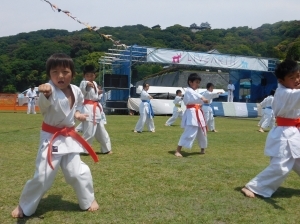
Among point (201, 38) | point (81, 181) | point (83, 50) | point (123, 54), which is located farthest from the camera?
point (201, 38)

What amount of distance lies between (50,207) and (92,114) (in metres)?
3.68

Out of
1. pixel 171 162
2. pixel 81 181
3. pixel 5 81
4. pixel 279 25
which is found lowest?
pixel 5 81

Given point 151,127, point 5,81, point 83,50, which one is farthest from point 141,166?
point 5,81

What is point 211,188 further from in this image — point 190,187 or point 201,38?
point 201,38

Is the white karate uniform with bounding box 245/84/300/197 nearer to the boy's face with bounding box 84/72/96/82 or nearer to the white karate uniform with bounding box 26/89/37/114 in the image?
the boy's face with bounding box 84/72/96/82

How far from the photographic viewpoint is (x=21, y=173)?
5512mm

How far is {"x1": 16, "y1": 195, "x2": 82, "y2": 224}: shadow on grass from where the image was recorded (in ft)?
12.1

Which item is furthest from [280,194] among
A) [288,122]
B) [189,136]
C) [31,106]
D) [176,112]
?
[31,106]

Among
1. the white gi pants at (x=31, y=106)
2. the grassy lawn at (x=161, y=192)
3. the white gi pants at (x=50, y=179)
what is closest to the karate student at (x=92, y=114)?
the grassy lawn at (x=161, y=192)

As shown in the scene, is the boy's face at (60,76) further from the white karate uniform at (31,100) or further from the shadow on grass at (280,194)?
the white karate uniform at (31,100)

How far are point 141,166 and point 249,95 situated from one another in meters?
26.8

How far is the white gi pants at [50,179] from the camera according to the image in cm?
367

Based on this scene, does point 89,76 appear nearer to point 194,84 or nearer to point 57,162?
point 194,84

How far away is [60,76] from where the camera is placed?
3734 millimetres
